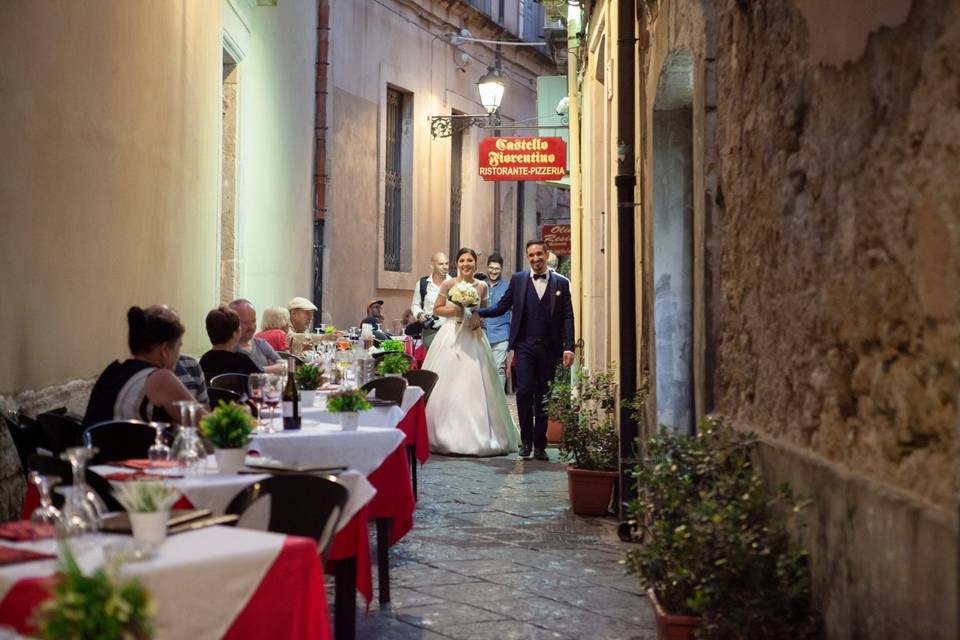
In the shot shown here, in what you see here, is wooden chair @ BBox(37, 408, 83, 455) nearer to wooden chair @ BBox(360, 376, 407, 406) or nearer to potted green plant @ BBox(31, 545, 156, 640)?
potted green plant @ BBox(31, 545, 156, 640)

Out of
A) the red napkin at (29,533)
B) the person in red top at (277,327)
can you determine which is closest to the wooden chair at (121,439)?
the red napkin at (29,533)

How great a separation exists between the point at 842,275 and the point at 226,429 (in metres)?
2.06

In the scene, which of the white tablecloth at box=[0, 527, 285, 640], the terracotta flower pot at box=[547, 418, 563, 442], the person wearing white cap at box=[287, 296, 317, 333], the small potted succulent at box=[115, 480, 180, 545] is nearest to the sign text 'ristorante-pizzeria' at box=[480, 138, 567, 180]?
the terracotta flower pot at box=[547, 418, 563, 442]

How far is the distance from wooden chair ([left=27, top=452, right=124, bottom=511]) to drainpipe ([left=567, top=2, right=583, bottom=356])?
1004cm

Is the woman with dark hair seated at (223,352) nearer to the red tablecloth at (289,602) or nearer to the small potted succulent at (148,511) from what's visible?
the small potted succulent at (148,511)

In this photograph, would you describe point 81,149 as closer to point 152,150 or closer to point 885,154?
point 152,150

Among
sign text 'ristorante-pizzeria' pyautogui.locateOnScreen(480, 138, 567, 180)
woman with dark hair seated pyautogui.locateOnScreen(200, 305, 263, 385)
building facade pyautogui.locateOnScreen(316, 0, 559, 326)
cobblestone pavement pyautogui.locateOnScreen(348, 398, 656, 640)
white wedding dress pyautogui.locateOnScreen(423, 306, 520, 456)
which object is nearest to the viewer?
cobblestone pavement pyautogui.locateOnScreen(348, 398, 656, 640)

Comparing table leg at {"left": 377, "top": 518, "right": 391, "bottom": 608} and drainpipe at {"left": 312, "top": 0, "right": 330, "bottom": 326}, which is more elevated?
drainpipe at {"left": 312, "top": 0, "right": 330, "bottom": 326}

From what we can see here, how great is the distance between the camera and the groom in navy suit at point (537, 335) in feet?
37.4

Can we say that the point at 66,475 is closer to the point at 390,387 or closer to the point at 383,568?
the point at 383,568

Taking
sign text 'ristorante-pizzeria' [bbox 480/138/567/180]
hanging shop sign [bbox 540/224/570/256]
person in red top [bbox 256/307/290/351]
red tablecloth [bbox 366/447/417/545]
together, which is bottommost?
red tablecloth [bbox 366/447/417/545]

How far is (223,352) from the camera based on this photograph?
7.63m

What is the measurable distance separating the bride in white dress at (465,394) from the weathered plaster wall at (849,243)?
6371 mm

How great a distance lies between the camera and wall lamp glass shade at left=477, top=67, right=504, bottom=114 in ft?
62.0
